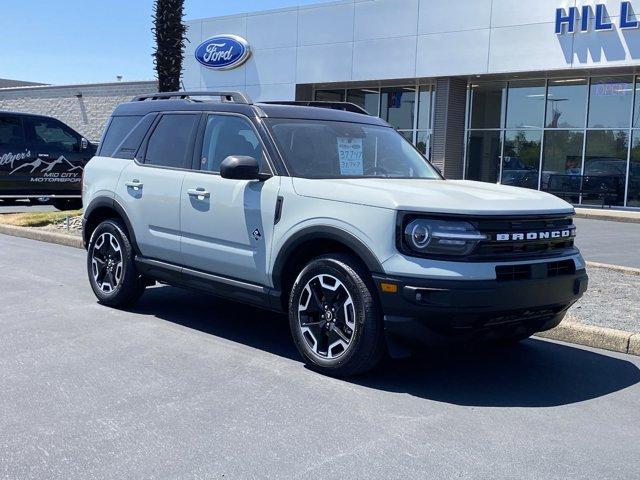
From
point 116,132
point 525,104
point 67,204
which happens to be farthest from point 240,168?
point 525,104

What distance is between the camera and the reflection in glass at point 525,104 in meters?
22.9

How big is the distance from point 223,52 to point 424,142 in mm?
8571

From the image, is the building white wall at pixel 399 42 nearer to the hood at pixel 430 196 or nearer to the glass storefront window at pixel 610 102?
the glass storefront window at pixel 610 102

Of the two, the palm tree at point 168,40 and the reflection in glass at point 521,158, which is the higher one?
the palm tree at point 168,40

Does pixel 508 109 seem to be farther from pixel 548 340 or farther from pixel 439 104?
pixel 548 340

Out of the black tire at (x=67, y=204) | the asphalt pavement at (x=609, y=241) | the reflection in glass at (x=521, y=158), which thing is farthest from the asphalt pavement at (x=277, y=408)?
the reflection in glass at (x=521, y=158)

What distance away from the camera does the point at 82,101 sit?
1288 inches

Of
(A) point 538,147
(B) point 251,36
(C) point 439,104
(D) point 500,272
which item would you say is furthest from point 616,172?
(D) point 500,272

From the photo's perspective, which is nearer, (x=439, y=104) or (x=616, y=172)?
(x=616, y=172)

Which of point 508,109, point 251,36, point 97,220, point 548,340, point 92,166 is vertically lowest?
point 548,340

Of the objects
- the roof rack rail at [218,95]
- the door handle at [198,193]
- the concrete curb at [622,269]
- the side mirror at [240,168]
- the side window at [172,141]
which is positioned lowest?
the concrete curb at [622,269]

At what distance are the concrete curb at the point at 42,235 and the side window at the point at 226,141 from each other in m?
5.92

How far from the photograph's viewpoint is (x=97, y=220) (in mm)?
7336

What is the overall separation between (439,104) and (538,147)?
345 cm
